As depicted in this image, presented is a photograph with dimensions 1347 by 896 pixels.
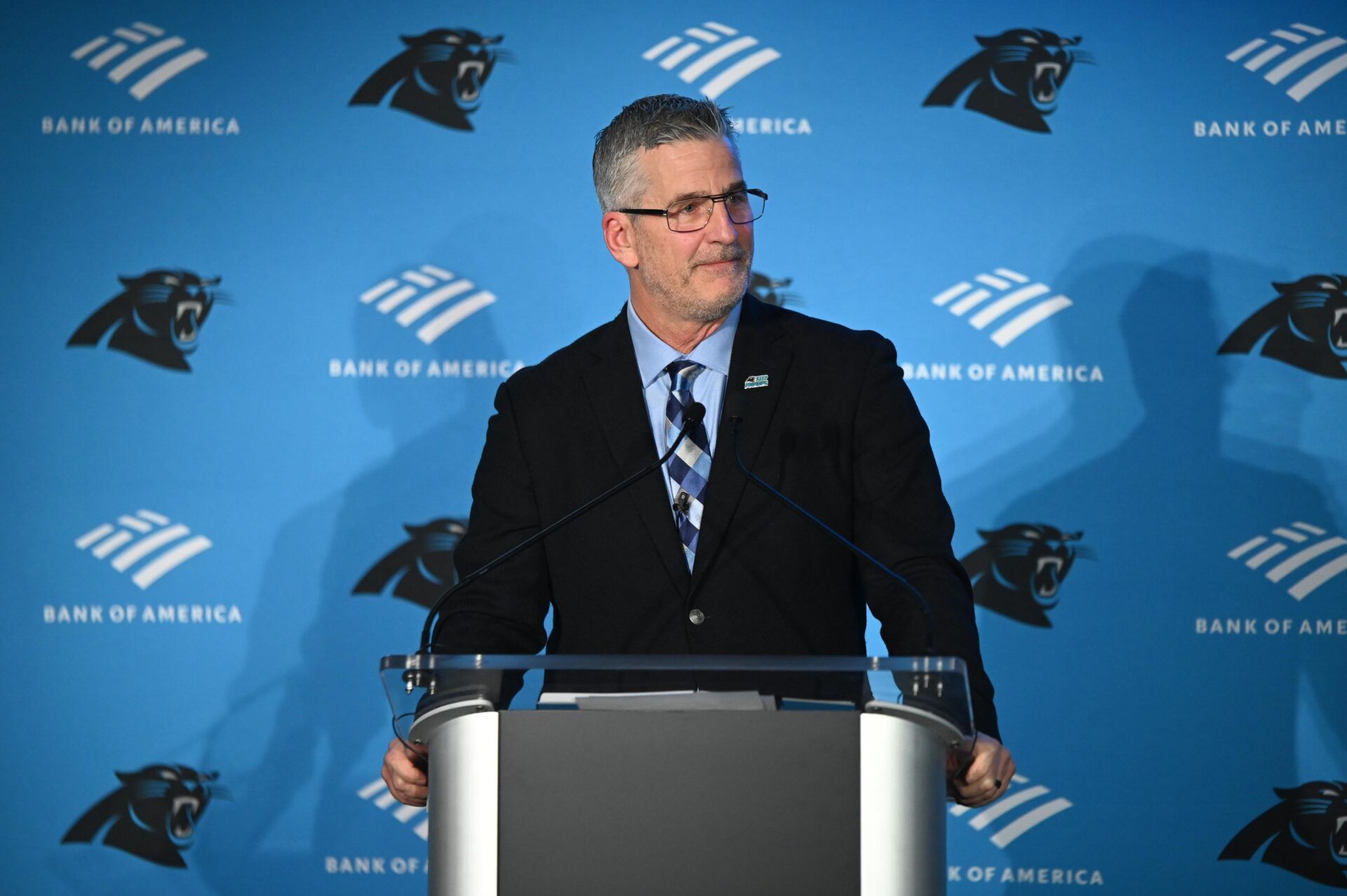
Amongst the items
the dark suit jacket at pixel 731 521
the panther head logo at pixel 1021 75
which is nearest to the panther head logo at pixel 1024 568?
the panther head logo at pixel 1021 75

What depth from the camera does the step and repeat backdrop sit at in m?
3.74

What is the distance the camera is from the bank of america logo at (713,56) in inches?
154

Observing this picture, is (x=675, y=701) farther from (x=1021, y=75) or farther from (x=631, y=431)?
(x=1021, y=75)

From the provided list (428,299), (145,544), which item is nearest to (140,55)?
(428,299)

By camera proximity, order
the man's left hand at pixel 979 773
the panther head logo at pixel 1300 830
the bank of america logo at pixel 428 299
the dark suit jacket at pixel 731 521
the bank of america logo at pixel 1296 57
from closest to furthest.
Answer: the man's left hand at pixel 979 773 → the dark suit jacket at pixel 731 521 → the panther head logo at pixel 1300 830 → the bank of america logo at pixel 1296 57 → the bank of america logo at pixel 428 299

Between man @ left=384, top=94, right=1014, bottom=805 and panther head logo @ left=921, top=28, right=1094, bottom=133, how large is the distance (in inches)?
63.1

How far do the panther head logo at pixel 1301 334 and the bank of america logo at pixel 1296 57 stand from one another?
58 centimetres

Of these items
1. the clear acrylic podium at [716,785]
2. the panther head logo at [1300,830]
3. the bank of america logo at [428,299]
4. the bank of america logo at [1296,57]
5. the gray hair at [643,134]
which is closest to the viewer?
the clear acrylic podium at [716,785]

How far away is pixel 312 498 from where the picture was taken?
3926 mm

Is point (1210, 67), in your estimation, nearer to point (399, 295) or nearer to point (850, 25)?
point (850, 25)

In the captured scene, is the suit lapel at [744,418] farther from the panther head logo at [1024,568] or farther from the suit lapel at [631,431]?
the panther head logo at [1024,568]

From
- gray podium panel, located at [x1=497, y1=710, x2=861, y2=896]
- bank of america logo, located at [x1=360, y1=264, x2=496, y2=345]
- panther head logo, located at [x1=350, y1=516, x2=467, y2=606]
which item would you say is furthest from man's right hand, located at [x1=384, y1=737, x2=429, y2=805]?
bank of america logo, located at [x1=360, y1=264, x2=496, y2=345]

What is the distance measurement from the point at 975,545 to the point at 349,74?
2368mm

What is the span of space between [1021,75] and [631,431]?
2.06 m
